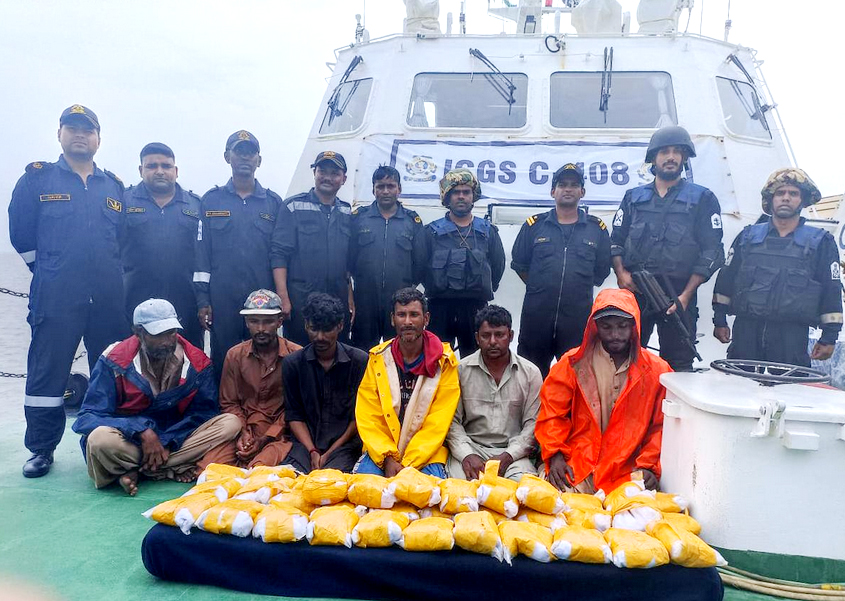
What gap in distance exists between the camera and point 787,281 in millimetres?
3322

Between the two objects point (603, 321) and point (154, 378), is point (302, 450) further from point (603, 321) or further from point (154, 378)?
point (603, 321)

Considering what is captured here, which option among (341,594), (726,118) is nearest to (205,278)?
(341,594)

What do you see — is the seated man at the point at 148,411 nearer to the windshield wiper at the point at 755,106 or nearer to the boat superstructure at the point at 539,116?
the boat superstructure at the point at 539,116

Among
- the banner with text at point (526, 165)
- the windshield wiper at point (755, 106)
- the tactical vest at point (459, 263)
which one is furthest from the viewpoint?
the windshield wiper at point (755, 106)

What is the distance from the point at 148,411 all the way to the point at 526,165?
3.07 m

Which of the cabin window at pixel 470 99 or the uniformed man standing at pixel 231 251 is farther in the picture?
the cabin window at pixel 470 99

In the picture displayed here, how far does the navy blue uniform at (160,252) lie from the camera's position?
394cm

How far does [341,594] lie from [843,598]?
5.57 ft

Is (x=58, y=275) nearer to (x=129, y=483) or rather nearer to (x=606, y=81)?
(x=129, y=483)

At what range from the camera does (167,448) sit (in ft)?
10.9

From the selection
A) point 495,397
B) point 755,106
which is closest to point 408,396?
point 495,397

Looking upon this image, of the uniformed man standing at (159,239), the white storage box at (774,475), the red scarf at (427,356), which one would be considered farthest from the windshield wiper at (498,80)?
the white storage box at (774,475)

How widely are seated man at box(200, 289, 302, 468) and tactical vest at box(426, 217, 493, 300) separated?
36.6 inches

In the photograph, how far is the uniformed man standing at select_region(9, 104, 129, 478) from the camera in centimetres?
349
